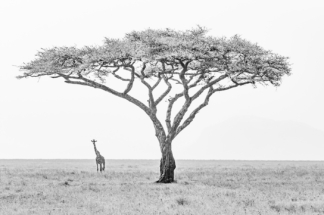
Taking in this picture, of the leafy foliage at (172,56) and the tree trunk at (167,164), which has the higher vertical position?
the leafy foliage at (172,56)

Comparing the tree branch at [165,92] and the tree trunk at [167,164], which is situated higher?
the tree branch at [165,92]

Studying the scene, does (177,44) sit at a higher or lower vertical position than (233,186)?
higher

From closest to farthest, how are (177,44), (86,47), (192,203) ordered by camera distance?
(192,203)
(177,44)
(86,47)

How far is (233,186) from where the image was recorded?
30891mm

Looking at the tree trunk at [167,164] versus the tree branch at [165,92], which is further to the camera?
the tree branch at [165,92]

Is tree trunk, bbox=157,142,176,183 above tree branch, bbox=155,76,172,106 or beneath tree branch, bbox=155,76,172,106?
beneath

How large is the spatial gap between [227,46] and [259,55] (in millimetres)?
2541

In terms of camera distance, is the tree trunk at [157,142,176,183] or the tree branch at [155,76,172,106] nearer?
the tree trunk at [157,142,176,183]

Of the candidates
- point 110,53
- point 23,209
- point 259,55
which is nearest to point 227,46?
point 259,55

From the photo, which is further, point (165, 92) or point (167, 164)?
point (165, 92)

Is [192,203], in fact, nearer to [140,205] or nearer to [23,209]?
[140,205]

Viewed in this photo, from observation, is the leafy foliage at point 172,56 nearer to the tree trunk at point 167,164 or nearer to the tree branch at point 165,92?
the tree branch at point 165,92

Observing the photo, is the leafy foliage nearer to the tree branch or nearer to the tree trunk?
the tree branch

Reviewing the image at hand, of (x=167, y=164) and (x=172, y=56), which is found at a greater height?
(x=172, y=56)
